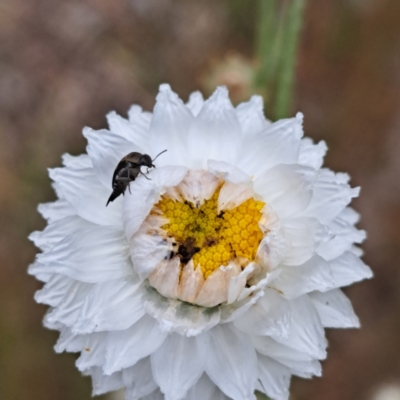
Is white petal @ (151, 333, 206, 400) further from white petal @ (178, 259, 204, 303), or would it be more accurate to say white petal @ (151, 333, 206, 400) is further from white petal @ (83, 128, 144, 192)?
white petal @ (83, 128, 144, 192)

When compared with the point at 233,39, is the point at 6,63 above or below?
below

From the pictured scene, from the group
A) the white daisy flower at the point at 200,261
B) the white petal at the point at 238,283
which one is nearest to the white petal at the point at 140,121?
the white daisy flower at the point at 200,261

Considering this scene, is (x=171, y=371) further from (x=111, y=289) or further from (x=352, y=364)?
(x=352, y=364)

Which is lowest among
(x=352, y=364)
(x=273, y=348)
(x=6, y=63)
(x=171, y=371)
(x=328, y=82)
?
(x=171, y=371)

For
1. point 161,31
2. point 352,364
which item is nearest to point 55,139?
point 161,31

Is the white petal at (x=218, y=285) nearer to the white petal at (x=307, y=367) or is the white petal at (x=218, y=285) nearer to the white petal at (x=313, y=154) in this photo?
the white petal at (x=307, y=367)

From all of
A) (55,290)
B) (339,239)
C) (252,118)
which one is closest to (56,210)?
(55,290)

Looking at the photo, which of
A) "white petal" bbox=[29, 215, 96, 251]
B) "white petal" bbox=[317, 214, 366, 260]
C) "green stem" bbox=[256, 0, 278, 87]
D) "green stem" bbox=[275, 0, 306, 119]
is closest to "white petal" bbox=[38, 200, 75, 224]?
"white petal" bbox=[29, 215, 96, 251]
